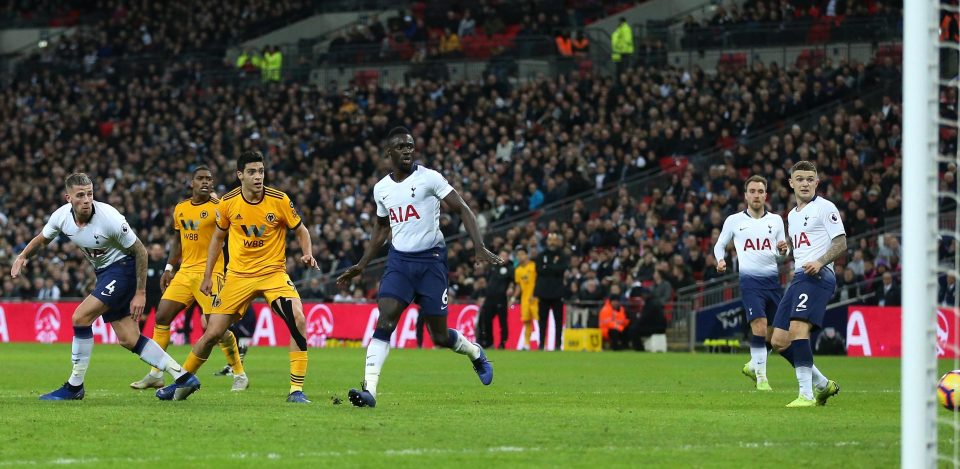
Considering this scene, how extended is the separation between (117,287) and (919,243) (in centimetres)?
882

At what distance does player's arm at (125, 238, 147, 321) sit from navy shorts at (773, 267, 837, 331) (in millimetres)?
6151

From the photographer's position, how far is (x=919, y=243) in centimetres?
729

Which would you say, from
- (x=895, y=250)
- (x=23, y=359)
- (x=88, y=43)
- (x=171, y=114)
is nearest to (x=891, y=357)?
(x=895, y=250)

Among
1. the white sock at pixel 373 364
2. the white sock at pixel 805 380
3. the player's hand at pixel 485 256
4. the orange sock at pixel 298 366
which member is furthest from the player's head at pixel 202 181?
the white sock at pixel 805 380

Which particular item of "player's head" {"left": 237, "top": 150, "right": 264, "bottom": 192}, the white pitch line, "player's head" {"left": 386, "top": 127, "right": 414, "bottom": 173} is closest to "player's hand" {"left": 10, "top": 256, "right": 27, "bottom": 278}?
"player's head" {"left": 237, "top": 150, "right": 264, "bottom": 192}

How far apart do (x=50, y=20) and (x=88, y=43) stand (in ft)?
17.3

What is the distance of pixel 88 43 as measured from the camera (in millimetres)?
52562

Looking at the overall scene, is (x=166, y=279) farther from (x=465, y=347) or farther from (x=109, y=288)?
(x=465, y=347)

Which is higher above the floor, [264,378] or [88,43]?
[88,43]

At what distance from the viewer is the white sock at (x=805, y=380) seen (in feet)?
43.7

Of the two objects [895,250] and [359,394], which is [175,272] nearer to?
[359,394]

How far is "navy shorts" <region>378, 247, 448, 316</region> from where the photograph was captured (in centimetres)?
1294

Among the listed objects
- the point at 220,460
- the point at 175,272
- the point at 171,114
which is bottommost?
the point at 220,460

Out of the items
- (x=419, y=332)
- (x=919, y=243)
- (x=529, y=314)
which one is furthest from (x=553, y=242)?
(x=919, y=243)
